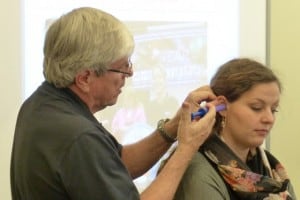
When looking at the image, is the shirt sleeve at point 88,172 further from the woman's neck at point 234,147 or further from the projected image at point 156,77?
the projected image at point 156,77

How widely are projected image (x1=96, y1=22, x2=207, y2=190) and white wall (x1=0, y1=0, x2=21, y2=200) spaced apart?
0.36m

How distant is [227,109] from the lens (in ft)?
4.77

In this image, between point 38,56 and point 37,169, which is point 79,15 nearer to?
point 37,169

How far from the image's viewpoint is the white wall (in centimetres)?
201

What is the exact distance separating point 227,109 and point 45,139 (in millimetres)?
550

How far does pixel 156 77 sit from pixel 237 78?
787 millimetres

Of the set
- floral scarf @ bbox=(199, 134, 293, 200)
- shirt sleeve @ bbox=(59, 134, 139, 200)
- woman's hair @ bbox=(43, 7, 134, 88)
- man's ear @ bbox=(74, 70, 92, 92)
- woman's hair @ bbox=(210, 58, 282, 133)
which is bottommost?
floral scarf @ bbox=(199, 134, 293, 200)

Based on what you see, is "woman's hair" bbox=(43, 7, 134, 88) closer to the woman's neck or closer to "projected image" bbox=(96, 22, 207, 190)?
the woman's neck

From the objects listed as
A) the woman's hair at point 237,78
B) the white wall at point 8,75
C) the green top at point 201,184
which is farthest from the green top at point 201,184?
the white wall at point 8,75

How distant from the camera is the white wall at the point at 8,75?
2008mm

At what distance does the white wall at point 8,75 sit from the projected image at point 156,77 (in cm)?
36

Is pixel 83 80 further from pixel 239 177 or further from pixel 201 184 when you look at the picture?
pixel 239 177

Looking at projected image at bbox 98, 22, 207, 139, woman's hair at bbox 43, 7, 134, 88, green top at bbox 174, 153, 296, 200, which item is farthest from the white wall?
green top at bbox 174, 153, 296, 200

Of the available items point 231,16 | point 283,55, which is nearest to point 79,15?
point 231,16
